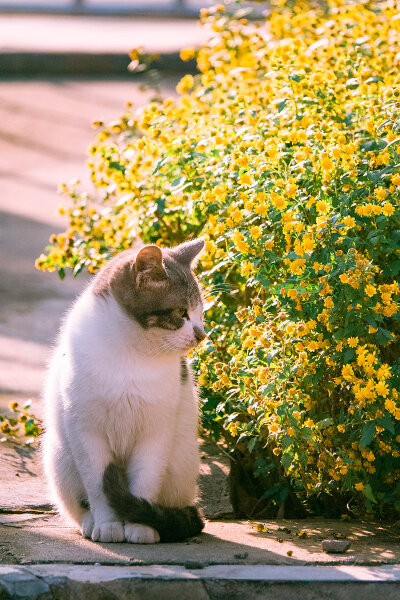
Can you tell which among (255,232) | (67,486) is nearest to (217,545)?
(67,486)

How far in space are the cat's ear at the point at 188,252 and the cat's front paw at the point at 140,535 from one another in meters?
0.87

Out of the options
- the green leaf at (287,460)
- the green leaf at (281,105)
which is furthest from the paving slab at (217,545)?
the green leaf at (281,105)

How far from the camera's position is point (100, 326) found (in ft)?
9.51

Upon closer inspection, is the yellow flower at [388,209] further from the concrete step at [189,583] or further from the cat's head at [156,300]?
the concrete step at [189,583]

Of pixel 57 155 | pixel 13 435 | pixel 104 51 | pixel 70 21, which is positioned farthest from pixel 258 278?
pixel 70 21

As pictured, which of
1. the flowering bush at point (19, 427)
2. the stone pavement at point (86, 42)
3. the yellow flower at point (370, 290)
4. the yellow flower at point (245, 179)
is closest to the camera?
the yellow flower at point (370, 290)

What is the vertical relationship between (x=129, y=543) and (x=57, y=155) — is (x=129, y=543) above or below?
below

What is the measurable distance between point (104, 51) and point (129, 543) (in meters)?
10.6

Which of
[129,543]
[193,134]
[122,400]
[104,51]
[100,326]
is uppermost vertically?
[104,51]

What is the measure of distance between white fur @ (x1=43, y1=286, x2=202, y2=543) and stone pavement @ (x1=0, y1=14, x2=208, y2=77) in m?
9.03

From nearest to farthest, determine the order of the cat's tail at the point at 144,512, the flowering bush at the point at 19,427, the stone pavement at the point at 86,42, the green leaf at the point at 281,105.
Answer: the cat's tail at the point at 144,512 → the green leaf at the point at 281,105 → the flowering bush at the point at 19,427 → the stone pavement at the point at 86,42

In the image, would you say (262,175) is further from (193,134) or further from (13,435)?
(13,435)

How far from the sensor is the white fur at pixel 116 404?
2824mm

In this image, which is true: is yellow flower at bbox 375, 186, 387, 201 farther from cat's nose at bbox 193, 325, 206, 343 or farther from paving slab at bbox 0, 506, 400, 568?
paving slab at bbox 0, 506, 400, 568
